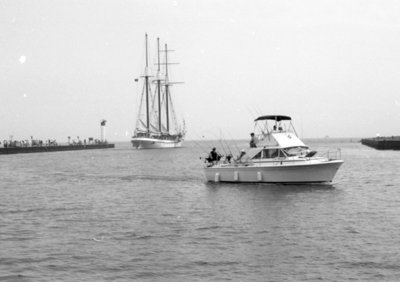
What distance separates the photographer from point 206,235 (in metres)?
21.8

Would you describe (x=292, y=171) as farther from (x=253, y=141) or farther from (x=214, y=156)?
(x=214, y=156)

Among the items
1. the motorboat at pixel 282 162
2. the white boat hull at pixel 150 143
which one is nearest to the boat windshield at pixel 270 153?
the motorboat at pixel 282 162

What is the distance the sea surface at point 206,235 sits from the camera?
53.4ft

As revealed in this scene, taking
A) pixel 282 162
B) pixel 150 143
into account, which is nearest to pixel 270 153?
pixel 282 162

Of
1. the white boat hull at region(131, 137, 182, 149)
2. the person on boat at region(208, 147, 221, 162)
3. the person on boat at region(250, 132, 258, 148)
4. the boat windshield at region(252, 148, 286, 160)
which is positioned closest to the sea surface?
the boat windshield at region(252, 148, 286, 160)

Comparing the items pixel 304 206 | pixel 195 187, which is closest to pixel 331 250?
pixel 304 206

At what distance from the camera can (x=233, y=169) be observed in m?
41.3

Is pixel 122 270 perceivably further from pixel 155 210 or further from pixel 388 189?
pixel 388 189

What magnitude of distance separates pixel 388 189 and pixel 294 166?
7982 mm

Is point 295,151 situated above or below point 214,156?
above

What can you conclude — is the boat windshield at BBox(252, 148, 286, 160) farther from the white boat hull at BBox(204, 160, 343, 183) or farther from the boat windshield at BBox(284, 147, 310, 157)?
the white boat hull at BBox(204, 160, 343, 183)

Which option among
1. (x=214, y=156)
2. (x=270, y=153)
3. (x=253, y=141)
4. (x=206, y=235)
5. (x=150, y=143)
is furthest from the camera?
(x=150, y=143)

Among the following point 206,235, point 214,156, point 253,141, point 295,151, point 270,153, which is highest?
point 253,141

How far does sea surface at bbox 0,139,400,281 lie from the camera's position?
16.3m
